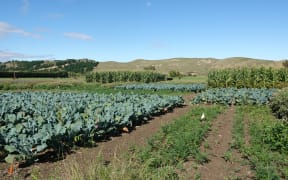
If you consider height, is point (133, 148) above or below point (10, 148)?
below

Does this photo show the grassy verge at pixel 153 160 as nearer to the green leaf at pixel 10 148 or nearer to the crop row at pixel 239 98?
the green leaf at pixel 10 148

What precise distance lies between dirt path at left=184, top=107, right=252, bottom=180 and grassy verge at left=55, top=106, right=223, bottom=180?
0.22m

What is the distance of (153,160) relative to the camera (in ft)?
18.9

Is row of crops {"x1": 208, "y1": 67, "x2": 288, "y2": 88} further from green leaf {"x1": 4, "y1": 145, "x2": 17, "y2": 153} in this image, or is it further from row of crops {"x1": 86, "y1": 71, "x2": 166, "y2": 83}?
green leaf {"x1": 4, "y1": 145, "x2": 17, "y2": 153}

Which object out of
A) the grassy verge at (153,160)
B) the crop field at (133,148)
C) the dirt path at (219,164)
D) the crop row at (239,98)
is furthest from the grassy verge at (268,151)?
the crop row at (239,98)

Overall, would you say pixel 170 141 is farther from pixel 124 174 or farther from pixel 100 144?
pixel 124 174

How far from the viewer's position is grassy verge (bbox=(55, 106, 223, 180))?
4236mm

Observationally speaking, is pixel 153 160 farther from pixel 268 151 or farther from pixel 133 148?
pixel 268 151

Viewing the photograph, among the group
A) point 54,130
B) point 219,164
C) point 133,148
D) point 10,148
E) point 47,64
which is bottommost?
point 219,164

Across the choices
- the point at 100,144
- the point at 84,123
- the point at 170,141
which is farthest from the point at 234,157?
the point at 84,123

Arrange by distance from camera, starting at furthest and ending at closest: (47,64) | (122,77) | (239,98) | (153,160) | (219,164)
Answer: (47,64)
(122,77)
(239,98)
(219,164)
(153,160)

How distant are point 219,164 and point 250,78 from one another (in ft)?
80.9

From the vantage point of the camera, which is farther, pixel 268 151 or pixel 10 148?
pixel 268 151

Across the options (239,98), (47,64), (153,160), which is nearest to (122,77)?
(239,98)
